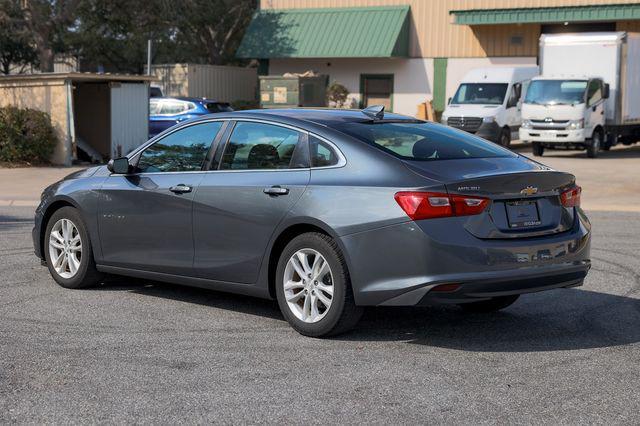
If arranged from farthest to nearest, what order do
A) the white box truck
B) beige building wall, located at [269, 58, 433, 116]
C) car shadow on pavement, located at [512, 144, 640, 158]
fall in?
beige building wall, located at [269, 58, 433, 116], car shadow on pavement, located at [512, 144, 640, 158], the white box truck

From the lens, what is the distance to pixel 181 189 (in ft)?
24.7

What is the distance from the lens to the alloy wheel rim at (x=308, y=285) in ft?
21.7

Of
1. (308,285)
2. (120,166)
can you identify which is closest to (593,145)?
(120,166)

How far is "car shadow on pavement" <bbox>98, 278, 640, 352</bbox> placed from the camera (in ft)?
22.0

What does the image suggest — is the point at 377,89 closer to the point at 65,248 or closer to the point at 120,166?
the point at 65,248

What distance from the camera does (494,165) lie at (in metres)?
6.72

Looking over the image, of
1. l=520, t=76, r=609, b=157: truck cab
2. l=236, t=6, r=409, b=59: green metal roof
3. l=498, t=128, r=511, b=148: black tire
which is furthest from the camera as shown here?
l=236, t=6, r=409, b=59: green metal roof

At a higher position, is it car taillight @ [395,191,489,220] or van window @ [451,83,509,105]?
van window @ [451,83,509,105]

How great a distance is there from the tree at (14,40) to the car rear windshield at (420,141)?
33.8 m

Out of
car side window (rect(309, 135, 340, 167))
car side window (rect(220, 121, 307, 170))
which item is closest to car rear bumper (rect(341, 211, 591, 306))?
car side window (rect(309, 135, 340, 167))

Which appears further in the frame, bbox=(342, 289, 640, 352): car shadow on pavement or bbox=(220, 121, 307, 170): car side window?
bbox=(220, 121, 307, 170): car side window

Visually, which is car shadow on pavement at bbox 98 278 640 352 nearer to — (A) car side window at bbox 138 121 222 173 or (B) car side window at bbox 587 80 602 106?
(A) car side window at bbox 138 121 222 173

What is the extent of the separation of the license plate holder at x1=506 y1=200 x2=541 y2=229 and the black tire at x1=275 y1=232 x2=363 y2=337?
1092 mm

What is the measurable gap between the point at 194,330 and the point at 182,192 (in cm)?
112
